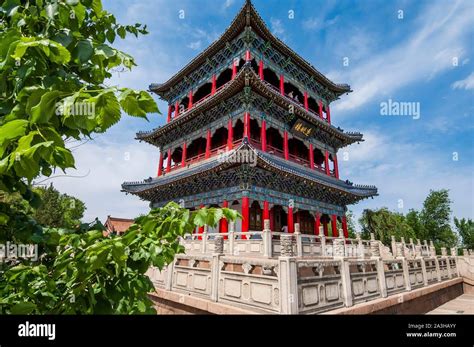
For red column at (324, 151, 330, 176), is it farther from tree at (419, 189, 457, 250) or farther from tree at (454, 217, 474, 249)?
tree at (454, 217, 474, 249)

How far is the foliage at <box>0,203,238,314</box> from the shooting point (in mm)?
1409

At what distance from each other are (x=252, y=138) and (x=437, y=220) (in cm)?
3685

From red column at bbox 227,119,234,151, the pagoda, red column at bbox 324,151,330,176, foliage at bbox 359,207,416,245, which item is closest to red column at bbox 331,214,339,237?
the pagoda

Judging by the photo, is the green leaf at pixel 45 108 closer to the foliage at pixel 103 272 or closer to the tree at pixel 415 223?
the foliage at pixel 103 272

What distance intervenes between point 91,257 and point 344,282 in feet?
18.0

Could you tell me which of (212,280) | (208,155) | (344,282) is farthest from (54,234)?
(208,155)

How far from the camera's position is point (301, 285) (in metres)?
4.67

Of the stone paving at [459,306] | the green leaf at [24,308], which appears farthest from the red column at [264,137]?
the green leaf at [24,308]

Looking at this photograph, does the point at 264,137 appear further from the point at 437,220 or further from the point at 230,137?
the point at 437,220

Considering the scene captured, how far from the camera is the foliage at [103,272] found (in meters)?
1.41

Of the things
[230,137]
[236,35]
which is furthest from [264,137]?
[236,35]

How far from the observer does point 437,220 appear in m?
38.6

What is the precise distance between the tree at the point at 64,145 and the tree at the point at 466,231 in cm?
5305
